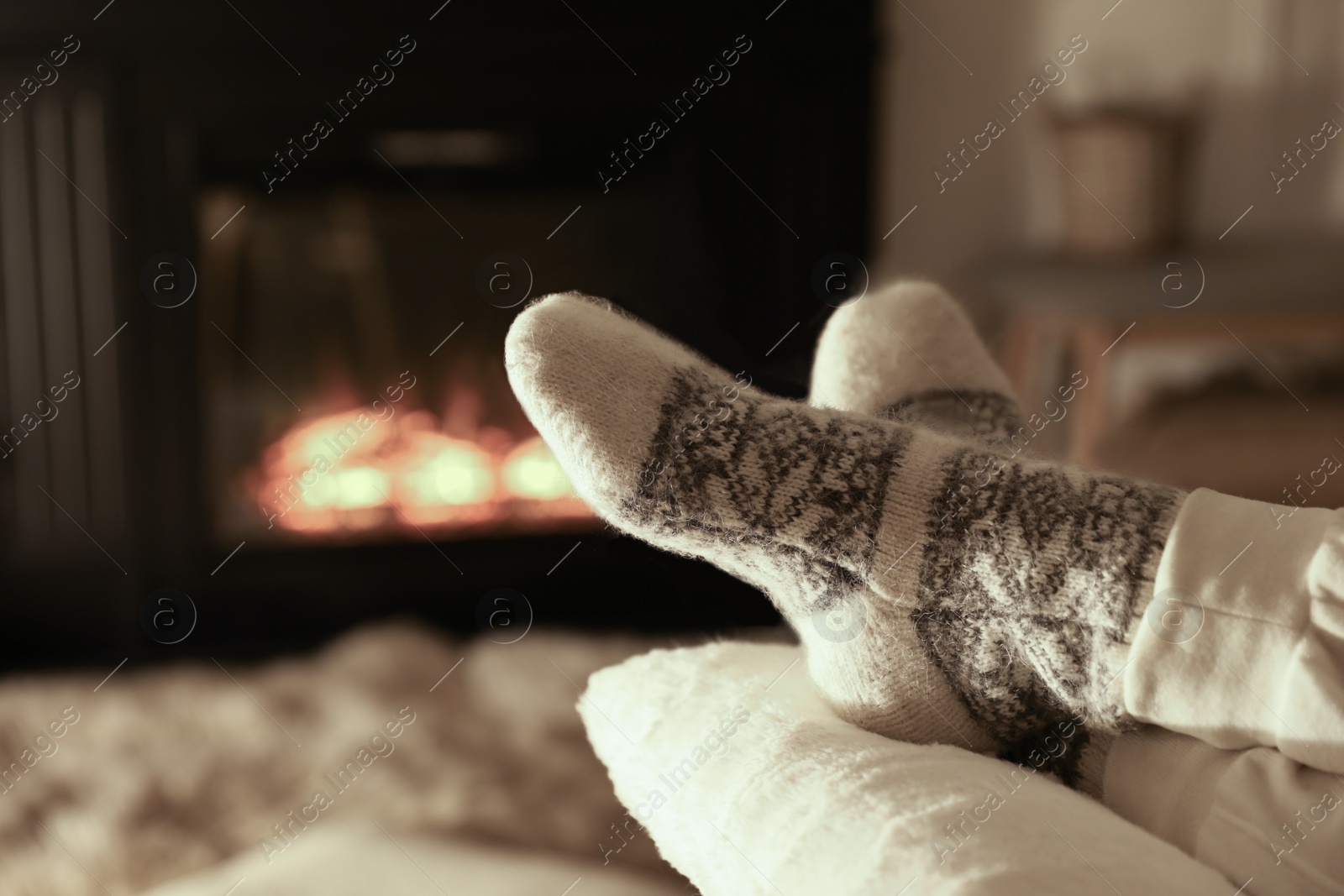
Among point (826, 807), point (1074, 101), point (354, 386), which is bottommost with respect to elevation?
point (1074, 101)

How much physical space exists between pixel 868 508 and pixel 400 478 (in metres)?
1.16

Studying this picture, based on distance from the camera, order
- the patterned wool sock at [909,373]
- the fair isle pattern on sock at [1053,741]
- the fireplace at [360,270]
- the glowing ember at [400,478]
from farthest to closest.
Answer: the glowing ember at [400,478] < the fireplace at [360,270] < the patterned wool sock at [909,373] < the fair isle pattern on sock at [1053,741]

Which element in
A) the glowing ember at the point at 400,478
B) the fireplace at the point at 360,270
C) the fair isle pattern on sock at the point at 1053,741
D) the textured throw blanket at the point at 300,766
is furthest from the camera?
the glowing ember at the point at 400,478

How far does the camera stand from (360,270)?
1526 mm

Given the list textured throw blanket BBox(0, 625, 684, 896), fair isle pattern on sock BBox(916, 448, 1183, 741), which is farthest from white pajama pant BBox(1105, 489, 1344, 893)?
textured throw blanket BBox(0, 625, 684, 896)

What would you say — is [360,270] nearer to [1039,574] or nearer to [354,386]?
[354,386]

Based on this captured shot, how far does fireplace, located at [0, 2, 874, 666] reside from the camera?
1396mm

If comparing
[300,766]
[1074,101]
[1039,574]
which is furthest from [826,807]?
[1074,101]

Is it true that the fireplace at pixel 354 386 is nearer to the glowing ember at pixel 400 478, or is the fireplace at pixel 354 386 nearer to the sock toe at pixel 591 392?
the glowing ember at pixel 400 478

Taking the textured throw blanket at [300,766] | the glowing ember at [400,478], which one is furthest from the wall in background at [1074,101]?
the textured throw blanket at [300,766]


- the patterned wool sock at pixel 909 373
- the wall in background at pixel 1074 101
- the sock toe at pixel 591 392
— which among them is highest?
the sock toe at pixel 591 392

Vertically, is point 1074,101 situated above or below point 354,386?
below

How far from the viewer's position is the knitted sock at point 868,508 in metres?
0.44

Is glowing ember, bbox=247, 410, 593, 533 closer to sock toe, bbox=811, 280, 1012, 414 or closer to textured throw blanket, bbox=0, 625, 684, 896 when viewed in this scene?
textured throw blanket, bbox=0, 625, 684, 896
